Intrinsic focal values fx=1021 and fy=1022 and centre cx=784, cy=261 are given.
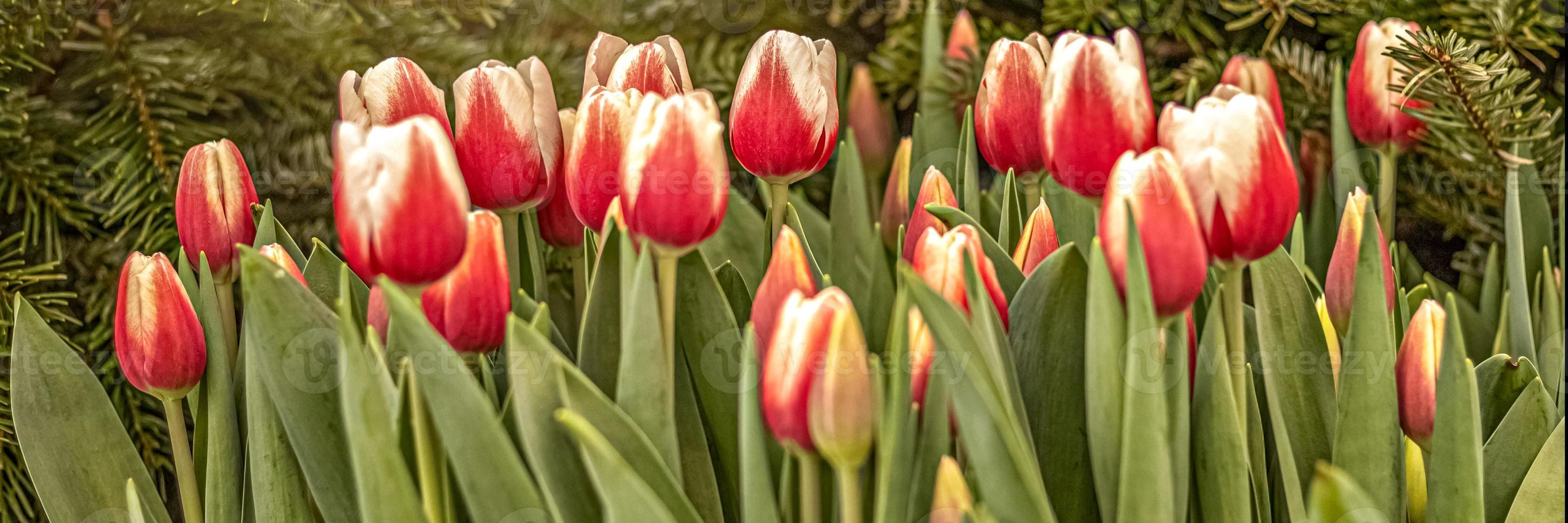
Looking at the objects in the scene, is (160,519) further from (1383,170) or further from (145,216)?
(1383,170)

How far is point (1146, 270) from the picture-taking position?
22 cm

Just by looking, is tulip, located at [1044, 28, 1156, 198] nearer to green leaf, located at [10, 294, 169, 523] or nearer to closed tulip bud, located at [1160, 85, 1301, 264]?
closed tulip bud, located at [1160, 85, 1301, 264]

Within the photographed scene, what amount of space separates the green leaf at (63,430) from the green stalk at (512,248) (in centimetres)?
13

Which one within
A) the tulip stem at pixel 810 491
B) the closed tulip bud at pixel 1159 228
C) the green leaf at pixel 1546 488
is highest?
the closed tulip bud at pixel 1159 228

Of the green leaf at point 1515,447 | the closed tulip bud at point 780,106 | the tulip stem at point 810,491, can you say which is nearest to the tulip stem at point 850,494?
the tulip stem at point 810,491

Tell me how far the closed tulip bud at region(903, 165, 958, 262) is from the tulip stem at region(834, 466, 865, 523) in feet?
0.33

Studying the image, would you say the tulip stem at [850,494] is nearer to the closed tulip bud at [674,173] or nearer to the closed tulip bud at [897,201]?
the closed tulip bud at [674,173]

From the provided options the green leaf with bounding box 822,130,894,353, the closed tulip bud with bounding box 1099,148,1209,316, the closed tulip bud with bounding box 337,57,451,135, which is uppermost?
the closed tulip bud with bounding box 337,57,451,135

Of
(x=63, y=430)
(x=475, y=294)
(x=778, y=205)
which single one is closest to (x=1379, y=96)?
(x=778, y=205)

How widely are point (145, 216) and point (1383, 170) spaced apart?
55 centimetres

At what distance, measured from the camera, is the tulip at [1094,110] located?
9.6 inches

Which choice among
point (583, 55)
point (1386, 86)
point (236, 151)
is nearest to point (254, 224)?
point (236, 151)

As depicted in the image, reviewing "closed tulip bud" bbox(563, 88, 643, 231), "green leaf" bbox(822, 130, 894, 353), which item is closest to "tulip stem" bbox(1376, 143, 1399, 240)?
"green leaf" bbox(822, 130, 894, 353)

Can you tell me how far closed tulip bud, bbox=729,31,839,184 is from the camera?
0.30 metres
